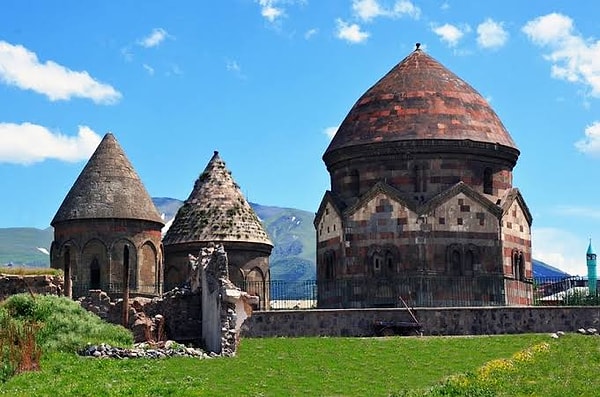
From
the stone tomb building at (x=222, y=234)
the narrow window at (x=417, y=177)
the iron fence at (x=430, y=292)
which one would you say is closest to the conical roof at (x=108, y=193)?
the stone tomb building at (x=222, y=234)

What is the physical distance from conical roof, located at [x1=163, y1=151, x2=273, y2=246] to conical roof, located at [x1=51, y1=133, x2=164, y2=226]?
1.58 meters

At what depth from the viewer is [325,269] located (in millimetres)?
43344

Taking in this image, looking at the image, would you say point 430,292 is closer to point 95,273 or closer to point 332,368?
point 332,368

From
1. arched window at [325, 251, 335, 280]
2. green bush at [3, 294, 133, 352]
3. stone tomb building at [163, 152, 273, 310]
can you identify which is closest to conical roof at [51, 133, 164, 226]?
stone tomb building at [163, 152, 273, 310]

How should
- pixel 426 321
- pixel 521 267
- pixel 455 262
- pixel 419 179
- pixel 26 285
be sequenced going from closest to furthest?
pixel 426 321
pixel 26 285
pixel 455 262
pixel 419 179
pixel 521 267

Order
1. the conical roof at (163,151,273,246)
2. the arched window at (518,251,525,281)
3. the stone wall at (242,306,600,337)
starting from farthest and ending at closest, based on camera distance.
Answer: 1. the conical roof at (163,151,273,246)
2. the arched window at (518,251,525,281)
3. the stone wall at (242,306,600,337)

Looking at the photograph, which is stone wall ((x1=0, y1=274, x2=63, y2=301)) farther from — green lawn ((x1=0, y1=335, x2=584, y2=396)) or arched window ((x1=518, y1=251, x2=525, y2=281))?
arched window ((x1=518, y1=251, x2=525, y2=281))

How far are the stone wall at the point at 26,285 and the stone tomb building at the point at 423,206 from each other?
10.6 metres

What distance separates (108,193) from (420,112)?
14275mm

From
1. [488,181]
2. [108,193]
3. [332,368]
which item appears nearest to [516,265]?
[488,181]

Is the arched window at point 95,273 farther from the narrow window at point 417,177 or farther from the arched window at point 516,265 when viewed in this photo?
the arched window at point 516,265

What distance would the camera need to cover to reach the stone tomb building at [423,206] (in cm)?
4084

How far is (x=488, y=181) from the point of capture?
1688 inches

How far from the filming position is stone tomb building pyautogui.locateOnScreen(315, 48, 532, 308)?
4084 centimetres
